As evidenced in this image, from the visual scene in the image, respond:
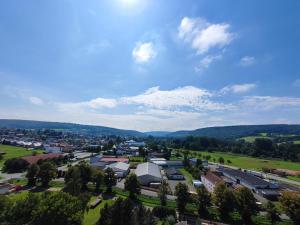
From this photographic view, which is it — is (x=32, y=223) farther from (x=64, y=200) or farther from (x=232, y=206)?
(x=232, y=206)

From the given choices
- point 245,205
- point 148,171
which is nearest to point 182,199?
point 245,205

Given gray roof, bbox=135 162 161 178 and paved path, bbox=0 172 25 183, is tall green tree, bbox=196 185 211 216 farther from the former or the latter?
paved path, bbox=0 172 25 183

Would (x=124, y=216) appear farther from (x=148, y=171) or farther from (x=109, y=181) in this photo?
(x=148, y=171)

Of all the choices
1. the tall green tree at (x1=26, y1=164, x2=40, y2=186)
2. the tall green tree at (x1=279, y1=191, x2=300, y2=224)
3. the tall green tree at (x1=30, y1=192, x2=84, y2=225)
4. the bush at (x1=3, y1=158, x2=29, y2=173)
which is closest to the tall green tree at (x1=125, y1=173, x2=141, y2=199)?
the tall green tree at (x1=30, y1=192, x2=84, y2=225)

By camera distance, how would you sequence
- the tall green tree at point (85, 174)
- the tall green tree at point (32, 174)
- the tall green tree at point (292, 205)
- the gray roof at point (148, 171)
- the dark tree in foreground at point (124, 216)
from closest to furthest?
the dark tree in foreground at point (124, 216)
the tall green tree at point (292, 205)
the tall green tree at point (85, 174)
the tall green tree at point (32, 174)
the gray roof at point (148, 171)

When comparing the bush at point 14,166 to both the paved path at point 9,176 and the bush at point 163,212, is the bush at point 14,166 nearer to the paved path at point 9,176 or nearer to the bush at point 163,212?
the paved path at point 9,176

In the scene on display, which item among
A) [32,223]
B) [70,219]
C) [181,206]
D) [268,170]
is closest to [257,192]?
[181,206]

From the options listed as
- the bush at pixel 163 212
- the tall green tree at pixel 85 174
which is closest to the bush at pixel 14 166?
the tall green tree at pixel 85 174

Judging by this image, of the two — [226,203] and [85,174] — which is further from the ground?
[85,174]
